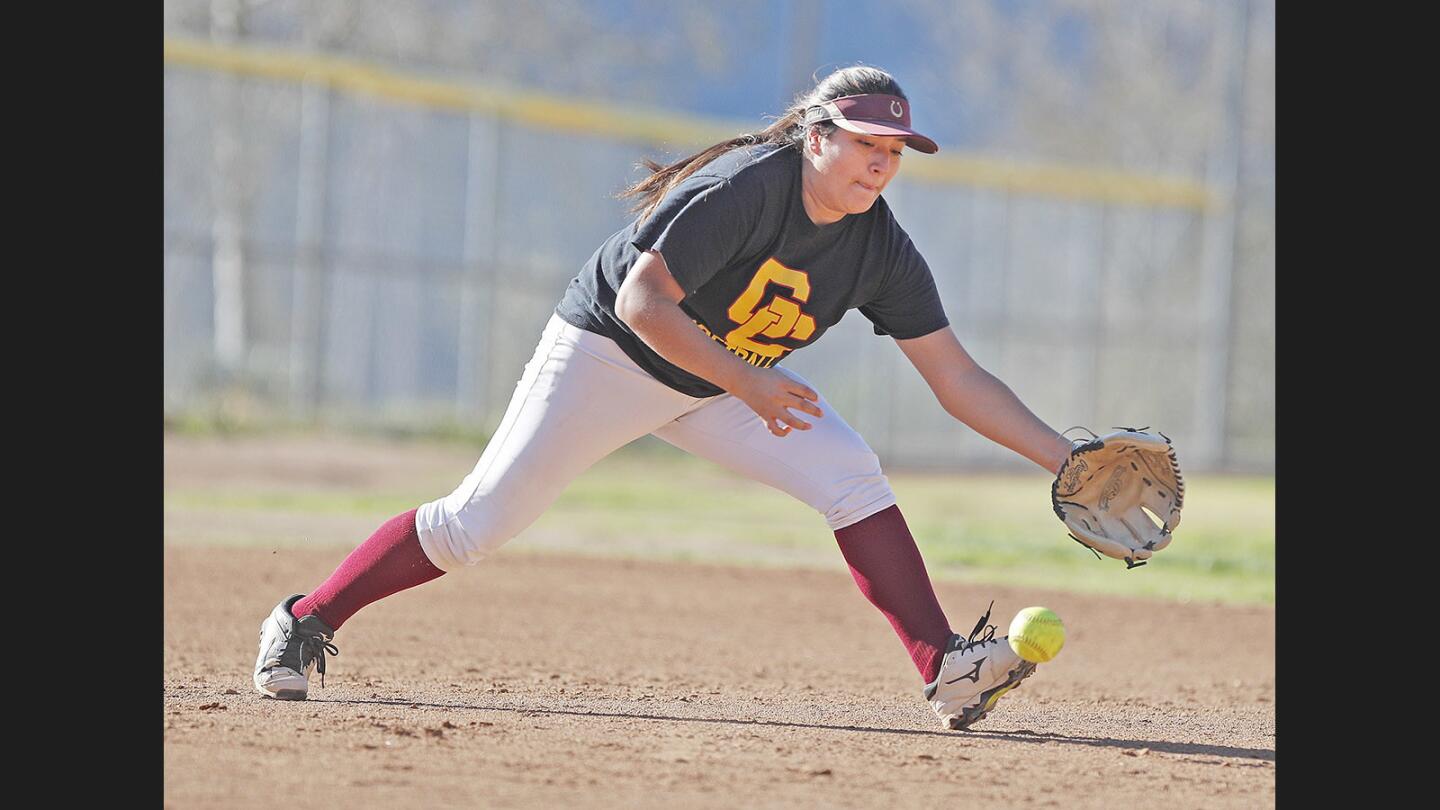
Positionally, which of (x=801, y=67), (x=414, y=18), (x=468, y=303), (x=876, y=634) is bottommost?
(x=876, y=634)

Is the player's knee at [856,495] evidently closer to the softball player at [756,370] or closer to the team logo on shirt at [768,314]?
the softball player at [756,370]

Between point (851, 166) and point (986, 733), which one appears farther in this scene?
point (986, 733)

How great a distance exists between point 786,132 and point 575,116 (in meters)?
12.5

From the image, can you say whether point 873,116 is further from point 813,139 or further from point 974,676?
point 974,676

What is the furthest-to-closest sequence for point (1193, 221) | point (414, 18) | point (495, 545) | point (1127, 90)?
point (1127, 90) → point (414, 18) → point (1193, 221) → point (495, 545)

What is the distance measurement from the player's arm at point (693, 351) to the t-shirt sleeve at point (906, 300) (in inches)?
22.2

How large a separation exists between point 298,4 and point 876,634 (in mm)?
16668

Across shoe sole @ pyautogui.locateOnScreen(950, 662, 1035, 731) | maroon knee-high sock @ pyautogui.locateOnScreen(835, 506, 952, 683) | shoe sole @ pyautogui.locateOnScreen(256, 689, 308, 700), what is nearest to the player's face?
maroon knee-high sock @ pyautogui.locateOnScreen(835, 506, 952, 683)

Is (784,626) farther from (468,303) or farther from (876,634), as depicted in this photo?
(468,303)

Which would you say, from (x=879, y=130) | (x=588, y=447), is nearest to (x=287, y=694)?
(x=588, y=447)

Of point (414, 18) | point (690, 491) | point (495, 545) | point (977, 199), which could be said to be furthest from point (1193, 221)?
point (495, 545)

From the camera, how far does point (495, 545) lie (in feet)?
12.8

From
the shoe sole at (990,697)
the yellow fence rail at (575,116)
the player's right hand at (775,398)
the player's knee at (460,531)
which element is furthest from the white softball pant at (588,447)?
the yellow fence rail at (575,116)

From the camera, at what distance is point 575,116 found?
16031mm
